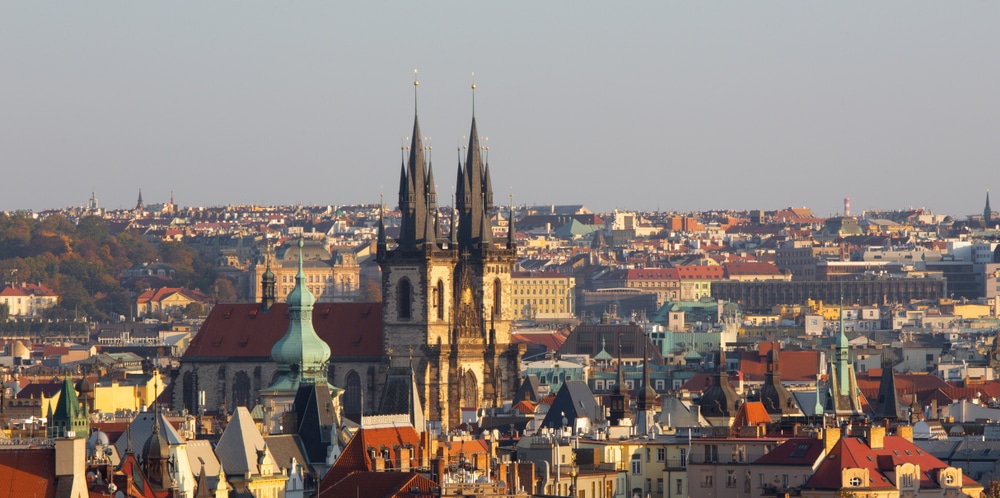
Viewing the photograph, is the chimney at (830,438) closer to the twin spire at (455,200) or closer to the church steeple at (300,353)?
the church steeple at (300,353)

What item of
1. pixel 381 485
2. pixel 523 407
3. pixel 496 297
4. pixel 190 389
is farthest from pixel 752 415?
pixel 190 389

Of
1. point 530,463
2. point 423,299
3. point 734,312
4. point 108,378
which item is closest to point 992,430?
point 530,463

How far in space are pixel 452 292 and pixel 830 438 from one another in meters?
42.0

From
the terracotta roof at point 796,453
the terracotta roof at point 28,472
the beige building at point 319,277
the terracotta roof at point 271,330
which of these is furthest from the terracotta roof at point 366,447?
the beige building at point 319,277

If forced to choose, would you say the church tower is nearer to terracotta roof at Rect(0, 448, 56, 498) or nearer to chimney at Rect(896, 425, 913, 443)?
chimney at Rect(896, 425, 913, 443)

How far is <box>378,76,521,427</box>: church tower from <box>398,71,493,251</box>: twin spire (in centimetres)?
3

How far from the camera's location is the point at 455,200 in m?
102

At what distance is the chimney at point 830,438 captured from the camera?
5906 centimetres

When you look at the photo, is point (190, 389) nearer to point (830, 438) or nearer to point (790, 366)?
point (790, 366)

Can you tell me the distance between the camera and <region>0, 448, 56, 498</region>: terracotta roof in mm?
41062

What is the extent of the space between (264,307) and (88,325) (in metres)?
75.4

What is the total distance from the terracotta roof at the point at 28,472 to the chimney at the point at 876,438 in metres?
21.3

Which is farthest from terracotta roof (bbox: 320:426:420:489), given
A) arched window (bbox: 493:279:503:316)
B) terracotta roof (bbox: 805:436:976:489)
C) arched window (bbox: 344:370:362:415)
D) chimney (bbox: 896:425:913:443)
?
arched window (bbox: 493:279:503:316)

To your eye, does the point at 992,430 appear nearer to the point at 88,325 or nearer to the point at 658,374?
the point at 658,374
